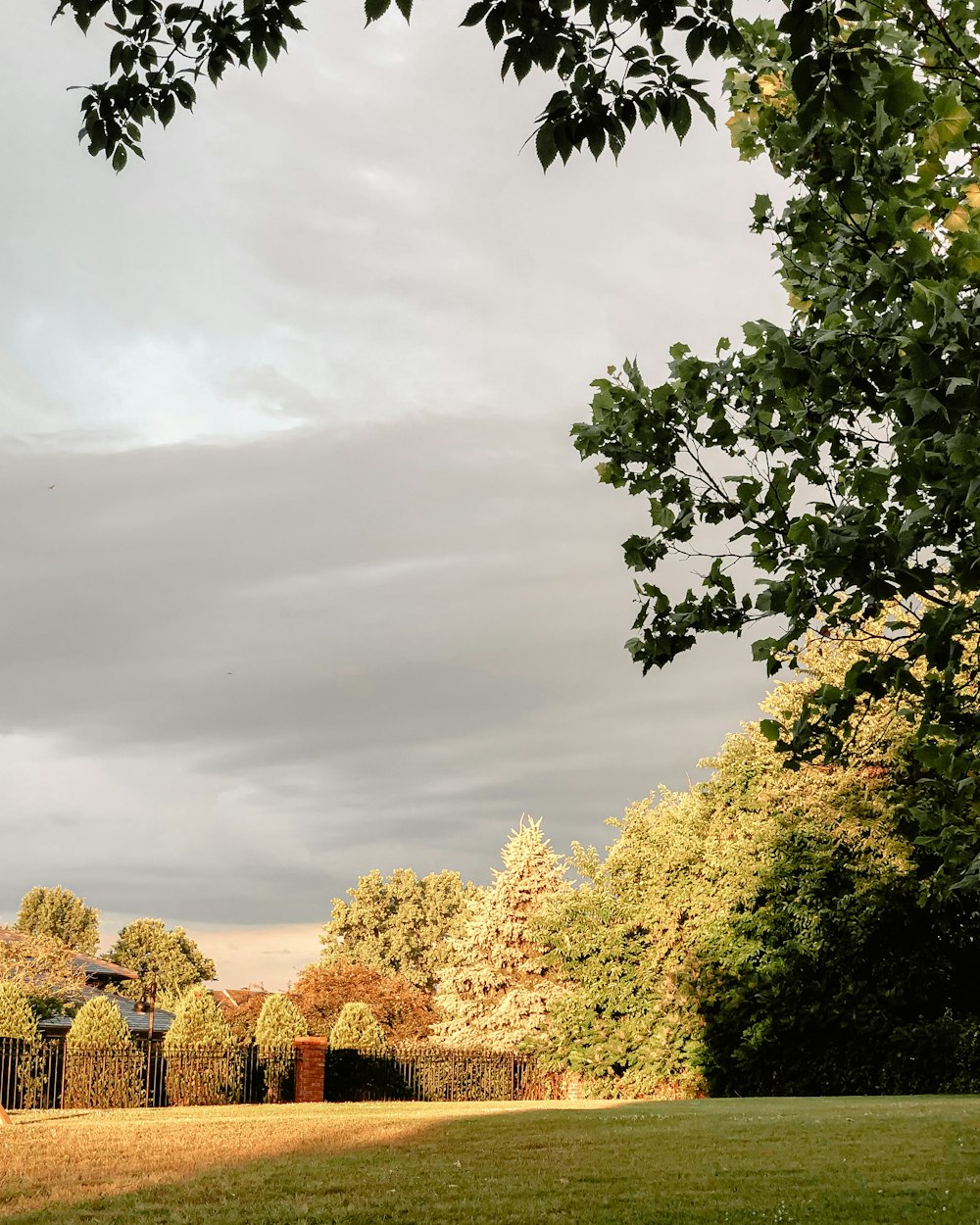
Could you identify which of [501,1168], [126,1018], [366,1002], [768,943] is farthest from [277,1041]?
[501,1168]

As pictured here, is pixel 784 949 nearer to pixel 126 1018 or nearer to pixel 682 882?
pixel 682 882

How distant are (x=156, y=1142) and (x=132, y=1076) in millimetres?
10585

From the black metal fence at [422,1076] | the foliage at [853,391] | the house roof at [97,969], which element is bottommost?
the black metal fence at [422,1076]

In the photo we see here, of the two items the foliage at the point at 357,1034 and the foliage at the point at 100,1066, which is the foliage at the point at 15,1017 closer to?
the foliage at the point at 100,1066

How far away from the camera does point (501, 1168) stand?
1251 centimetres

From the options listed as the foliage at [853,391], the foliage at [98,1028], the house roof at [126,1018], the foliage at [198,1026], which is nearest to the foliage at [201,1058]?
the foliage at [198,1026]

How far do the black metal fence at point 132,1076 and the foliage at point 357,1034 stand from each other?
9.31 feet

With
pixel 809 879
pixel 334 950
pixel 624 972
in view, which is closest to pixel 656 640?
pixel 809 879

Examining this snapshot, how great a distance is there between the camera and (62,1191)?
1121cm

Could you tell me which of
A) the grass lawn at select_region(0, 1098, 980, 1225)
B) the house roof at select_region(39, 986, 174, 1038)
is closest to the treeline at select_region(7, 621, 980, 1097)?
the grass lawn at select_region(0, 1098, 980, 1225)

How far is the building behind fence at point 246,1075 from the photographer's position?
24.1m

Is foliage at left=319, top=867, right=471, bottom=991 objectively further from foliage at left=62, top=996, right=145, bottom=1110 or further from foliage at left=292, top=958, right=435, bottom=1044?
foliage at left=62, top=996, right=145, bottom=1110

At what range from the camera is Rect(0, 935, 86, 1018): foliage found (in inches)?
1505

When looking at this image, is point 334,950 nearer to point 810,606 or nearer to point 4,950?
point 4,950
